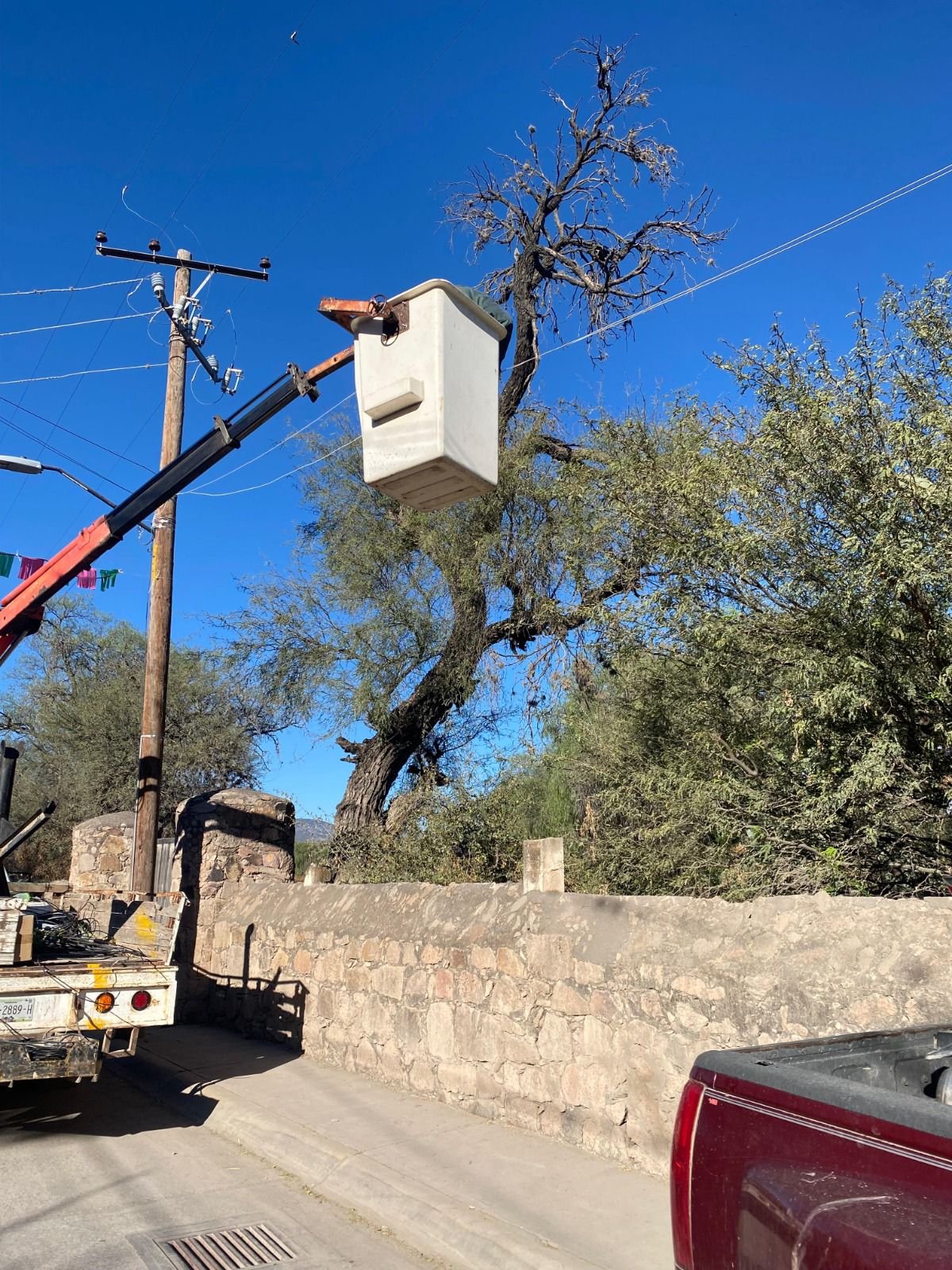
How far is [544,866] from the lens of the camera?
21.0 feet

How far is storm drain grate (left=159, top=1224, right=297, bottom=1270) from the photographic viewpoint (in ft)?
14.6

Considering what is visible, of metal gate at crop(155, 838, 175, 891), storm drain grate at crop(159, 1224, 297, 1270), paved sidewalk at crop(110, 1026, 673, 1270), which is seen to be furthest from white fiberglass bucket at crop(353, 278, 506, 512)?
metal gate at crop(155, 838, 175, 891)

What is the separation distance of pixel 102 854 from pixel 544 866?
828 centimetres

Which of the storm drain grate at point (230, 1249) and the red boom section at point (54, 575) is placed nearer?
the storm drain grate at point (230, 1249)

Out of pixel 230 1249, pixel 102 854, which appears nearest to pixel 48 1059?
pixel 230 1249

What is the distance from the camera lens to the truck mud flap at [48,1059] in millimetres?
6023

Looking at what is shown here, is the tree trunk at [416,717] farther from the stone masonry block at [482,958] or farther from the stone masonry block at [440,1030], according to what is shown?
the stone masonry block at [482,958]

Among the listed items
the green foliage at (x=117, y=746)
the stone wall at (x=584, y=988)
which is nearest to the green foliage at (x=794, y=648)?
the stone wall at (x=584, y=988)

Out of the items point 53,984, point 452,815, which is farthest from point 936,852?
point 53,984

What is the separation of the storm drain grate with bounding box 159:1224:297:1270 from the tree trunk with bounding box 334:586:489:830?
736 centimetres

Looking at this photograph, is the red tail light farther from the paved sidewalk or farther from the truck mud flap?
the truck mud flap

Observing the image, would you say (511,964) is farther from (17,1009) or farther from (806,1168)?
(806,1168)

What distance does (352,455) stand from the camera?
14.1 m

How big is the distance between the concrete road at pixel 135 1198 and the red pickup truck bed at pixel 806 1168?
275cm
